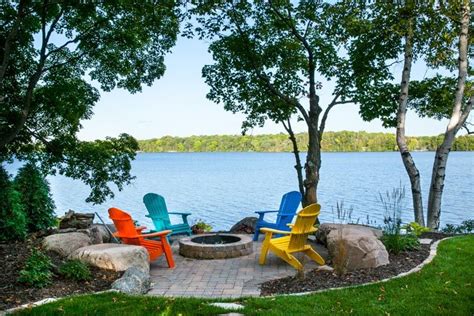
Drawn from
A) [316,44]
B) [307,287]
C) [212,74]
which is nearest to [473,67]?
[316,44]

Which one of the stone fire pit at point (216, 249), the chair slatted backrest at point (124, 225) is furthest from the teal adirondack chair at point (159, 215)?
the chair slatted backrest at point (124, 225)

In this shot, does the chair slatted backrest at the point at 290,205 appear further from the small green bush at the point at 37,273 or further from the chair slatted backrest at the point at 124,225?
the small green bush at the point at 37,273

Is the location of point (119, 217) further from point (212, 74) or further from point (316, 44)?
point (316, 44)


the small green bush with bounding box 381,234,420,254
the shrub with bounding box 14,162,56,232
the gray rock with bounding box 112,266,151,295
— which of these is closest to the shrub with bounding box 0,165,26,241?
the shrub with bounding box 14,162,56,232

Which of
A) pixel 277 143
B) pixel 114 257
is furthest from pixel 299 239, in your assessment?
pixel 277 143

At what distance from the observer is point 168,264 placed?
6285 millimetres

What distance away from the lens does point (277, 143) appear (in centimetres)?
6944

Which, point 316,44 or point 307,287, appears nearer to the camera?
point 307,287

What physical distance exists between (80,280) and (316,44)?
295 inches

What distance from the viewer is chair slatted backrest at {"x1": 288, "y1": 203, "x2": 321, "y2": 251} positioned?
5.73m

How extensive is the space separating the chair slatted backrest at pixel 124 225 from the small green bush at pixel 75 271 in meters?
1.20

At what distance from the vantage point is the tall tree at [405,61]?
8531 millimetres

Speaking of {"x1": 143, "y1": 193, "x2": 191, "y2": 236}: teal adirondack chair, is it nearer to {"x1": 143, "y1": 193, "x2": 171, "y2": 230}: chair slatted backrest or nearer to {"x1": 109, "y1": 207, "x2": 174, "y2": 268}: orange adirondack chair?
{"x1": 143, "y1": 193, "x2": 171, "y2": 230}: chair slatted backrest

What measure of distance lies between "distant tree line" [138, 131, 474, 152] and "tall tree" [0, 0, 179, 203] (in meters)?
25.5
